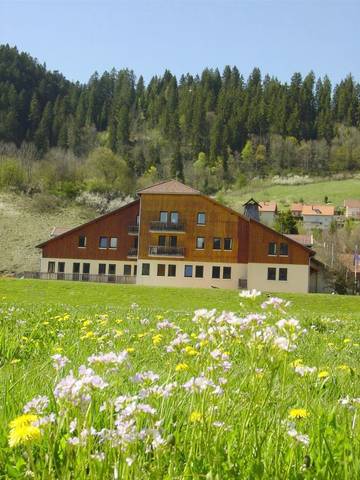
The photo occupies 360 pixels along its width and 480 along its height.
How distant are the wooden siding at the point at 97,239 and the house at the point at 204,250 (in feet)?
7.14

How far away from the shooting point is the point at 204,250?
59781mm

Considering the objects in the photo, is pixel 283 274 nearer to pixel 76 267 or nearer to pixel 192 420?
pixel 76 267

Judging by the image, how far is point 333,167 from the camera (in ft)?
576

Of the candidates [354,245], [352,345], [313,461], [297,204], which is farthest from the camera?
[297,204]

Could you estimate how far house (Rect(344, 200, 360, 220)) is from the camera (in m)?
136

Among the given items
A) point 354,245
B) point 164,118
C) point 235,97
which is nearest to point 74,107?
point 164,118

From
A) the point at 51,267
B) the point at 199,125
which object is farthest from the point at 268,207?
the point at 51,267

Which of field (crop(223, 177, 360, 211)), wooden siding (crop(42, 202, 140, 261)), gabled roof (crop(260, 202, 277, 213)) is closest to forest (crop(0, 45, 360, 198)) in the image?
field (crop(223, 177, 360, 211))

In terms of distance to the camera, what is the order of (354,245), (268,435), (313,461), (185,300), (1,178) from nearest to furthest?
(313,461) → (268,435) → (185,300) → (354,245) → (1,178)

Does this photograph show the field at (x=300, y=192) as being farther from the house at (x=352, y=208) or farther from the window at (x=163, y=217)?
the window at (x=163, y=217)

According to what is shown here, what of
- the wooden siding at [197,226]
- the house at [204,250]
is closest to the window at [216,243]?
the house at [204,250]

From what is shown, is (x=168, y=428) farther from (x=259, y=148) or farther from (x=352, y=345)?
(x=259, y=148)

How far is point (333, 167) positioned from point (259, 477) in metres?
181

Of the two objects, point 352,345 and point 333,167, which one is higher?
point 333,167
